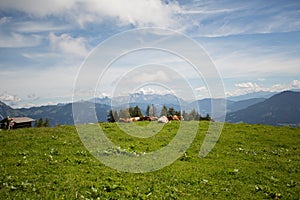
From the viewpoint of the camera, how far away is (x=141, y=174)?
15320 mm

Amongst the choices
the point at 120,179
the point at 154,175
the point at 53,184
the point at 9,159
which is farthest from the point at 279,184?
the point at 9,159

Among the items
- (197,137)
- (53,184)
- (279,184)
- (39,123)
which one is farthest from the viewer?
(39,123)

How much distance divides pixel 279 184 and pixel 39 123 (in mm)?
117758

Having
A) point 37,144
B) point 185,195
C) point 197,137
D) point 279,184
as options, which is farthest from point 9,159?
point 197,137

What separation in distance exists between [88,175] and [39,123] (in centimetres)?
11333

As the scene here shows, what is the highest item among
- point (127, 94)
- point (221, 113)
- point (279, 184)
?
point (127, 94)

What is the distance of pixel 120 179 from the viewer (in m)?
14.0

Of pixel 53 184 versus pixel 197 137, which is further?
pixel 197 137

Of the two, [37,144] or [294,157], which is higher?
[37,144]

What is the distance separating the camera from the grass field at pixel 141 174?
40.1 ft

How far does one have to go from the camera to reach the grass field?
12219mm

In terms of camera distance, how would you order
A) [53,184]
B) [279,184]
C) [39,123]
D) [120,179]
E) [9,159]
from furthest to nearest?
1. [39,123]
2. [9,159]
3. [279,184]
4. [120,179]
5. [53,184]

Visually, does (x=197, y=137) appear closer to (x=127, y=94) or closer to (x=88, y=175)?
(x=127, y=94)

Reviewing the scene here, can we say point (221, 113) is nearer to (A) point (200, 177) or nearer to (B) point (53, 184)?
(A) point (200, 177)
